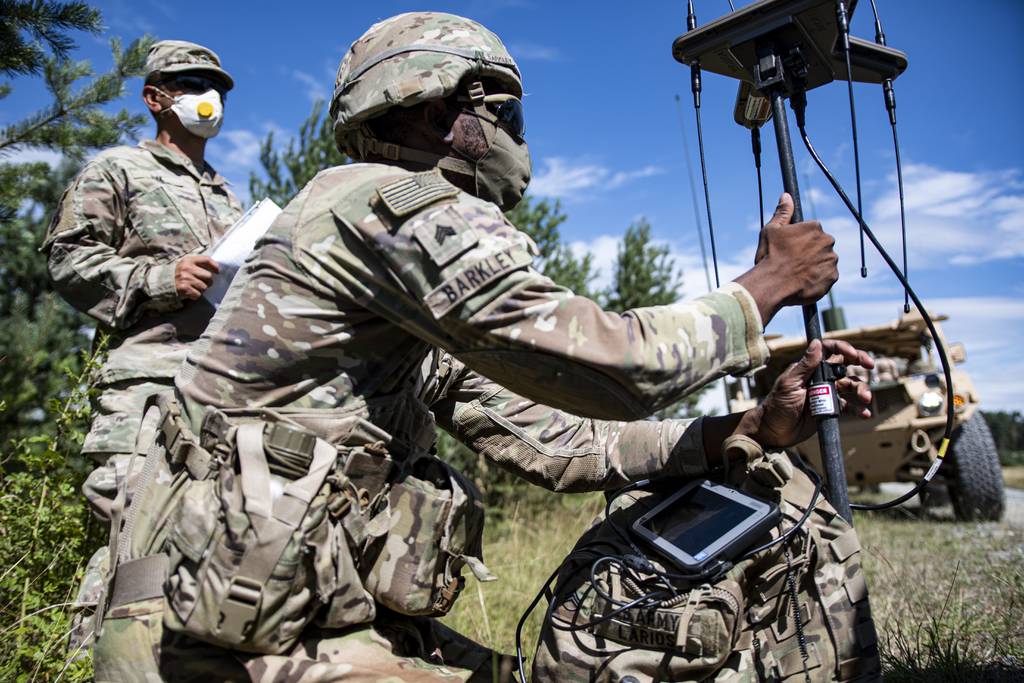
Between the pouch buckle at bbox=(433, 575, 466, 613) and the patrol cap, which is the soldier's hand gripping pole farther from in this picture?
the patrol cap

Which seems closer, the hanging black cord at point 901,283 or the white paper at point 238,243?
the hanging black cord at point 901,283

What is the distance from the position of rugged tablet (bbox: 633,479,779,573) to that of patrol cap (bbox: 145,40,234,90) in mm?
2820

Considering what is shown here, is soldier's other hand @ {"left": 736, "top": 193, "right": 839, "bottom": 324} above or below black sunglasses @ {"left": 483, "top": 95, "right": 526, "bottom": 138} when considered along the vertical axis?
below

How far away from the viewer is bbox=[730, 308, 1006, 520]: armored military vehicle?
756cm

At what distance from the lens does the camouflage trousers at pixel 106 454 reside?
109 inches

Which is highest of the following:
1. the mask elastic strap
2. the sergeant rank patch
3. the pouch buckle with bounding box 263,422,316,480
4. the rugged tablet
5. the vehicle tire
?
the mask elastic strap

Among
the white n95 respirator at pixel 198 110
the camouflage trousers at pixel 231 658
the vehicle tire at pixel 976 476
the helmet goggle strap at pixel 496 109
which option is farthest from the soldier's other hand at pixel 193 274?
the vehicle tire at pixel 976 476

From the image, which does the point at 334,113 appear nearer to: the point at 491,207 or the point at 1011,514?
the point at 491,207

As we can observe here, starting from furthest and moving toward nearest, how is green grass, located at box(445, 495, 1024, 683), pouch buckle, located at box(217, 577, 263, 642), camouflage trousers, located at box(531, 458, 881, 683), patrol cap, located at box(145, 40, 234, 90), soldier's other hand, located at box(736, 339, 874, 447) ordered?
patrol cap, located at box(145, 40, 234, 90) < green grass, located at box(445, 495, 1024, 683) < soldier's other hand, located at box(736, 339, 874, 447) < camouflage trousers, located at box(531, 458, 881, 683) < pouch buckle, located at box(217, 577, 263, 642)

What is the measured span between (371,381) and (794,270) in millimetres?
955

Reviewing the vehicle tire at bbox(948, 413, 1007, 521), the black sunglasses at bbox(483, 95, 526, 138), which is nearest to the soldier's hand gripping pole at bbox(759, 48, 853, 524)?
the black sunglasses at bbox(483, 95, 526, 138)

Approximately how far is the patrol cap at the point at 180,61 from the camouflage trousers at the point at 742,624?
2763 millimetres

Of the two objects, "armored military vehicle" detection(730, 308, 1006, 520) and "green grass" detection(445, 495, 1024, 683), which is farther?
"armored military vehicle" detection(730, 308, 1006, 520)

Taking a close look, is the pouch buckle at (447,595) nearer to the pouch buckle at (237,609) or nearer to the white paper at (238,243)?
the pouch buckle at (237,609)
